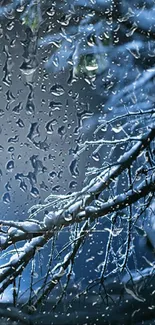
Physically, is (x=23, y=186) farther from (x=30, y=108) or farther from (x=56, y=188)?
(x=30, y=108)

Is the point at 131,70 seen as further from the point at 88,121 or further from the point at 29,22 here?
the point at 29,22

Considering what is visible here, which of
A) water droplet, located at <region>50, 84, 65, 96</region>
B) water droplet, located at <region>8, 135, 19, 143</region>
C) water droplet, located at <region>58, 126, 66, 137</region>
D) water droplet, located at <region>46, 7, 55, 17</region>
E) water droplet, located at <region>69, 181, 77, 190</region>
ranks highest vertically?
water droplet, located at <region>46, 7, 55, 17</region>

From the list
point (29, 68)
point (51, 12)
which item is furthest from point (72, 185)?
point (51, 12)

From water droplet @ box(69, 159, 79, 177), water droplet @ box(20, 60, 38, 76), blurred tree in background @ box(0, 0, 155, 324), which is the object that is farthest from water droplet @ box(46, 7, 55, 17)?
water droplet @ box(69, 159, 79, 177)

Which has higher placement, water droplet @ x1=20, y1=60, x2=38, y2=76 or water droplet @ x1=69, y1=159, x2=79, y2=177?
water droplet @ x1=20, y1=60, x2=38, y2=76

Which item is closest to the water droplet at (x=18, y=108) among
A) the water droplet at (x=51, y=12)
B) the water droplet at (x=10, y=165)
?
the water droplet at (x=10, y=165)

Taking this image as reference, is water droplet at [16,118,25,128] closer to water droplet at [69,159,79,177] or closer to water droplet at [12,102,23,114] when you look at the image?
water droplet at [12,102,23,114]

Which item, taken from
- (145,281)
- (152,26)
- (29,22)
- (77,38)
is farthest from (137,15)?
(145,281)

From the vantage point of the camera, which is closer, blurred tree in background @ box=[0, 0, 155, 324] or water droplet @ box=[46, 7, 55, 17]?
blurred tree in background @ box=[0, 0, 155, 324]
